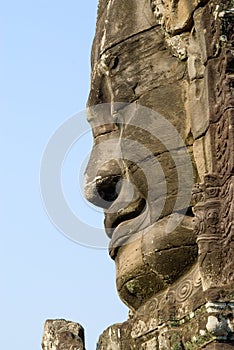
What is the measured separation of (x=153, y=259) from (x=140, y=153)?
940 mm

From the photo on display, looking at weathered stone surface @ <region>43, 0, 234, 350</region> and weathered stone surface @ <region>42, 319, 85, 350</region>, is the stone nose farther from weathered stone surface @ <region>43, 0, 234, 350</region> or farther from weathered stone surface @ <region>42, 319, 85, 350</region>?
weathered stone surface @ <region>42, 319, 85, 350</region>

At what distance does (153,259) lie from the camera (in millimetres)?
10742

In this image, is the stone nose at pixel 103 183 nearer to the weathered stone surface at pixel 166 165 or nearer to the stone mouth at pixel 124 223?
the weathered stone surface at pixel 166 165

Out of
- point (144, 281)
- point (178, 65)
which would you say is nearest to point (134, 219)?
point (144, 281)

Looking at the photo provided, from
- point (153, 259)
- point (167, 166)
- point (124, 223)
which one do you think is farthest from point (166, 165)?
point (124, 223)

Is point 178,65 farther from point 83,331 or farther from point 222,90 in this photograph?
point 83,331

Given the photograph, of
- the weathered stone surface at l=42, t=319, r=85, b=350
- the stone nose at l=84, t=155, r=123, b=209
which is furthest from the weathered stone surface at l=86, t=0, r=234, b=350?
the weathered stone surface at l=42, t=319, r=85, b=350

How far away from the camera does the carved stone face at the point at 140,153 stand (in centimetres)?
1070

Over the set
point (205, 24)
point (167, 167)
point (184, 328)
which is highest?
point (205, 24)

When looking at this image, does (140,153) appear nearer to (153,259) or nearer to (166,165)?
(166,165)

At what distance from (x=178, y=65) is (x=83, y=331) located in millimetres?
2651

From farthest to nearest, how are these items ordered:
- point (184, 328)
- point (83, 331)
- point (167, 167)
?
1. point (83, 331)
2. point (167, 167)
3. point (184, 328)

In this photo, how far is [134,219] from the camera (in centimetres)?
1136

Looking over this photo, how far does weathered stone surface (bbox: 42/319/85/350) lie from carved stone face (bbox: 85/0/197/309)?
65 centimetres
